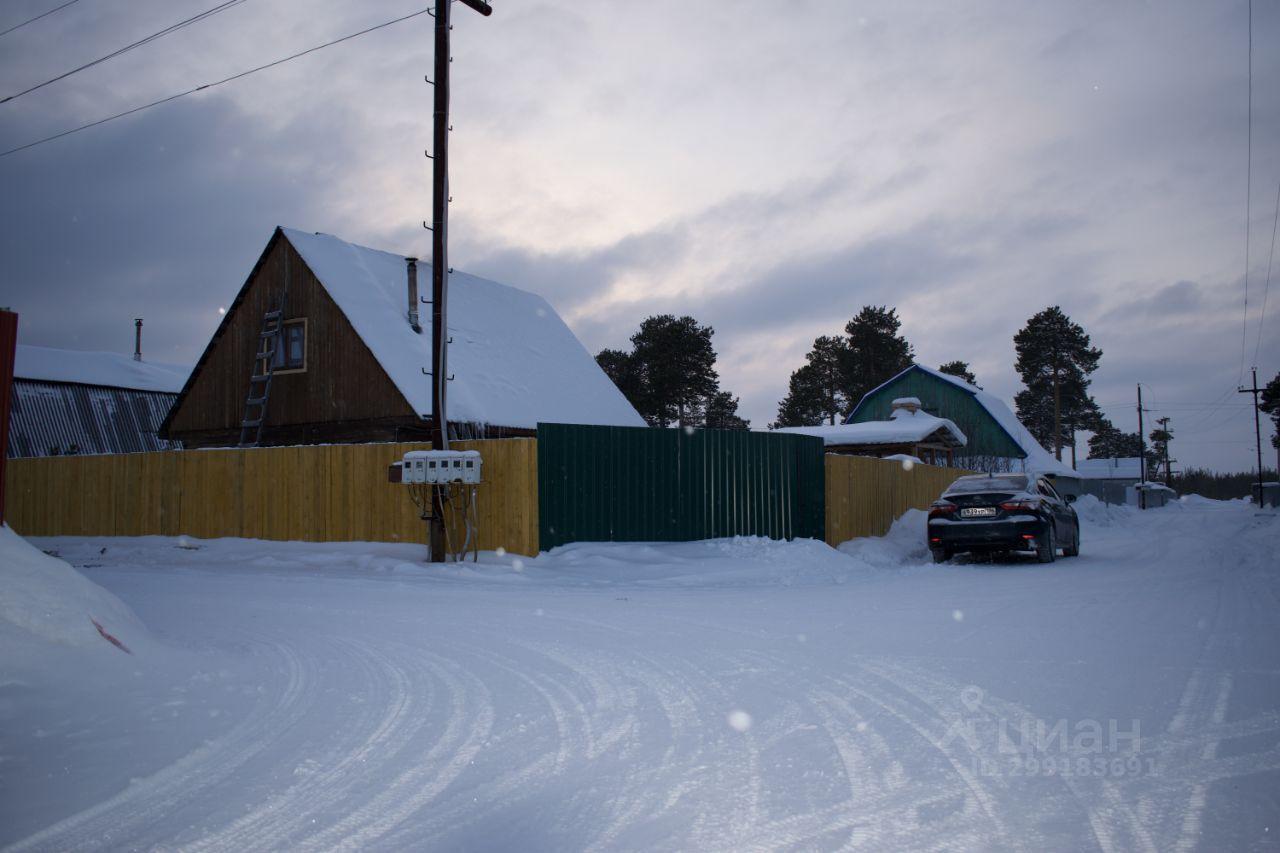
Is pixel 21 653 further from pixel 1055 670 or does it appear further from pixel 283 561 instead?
pixel 283 561

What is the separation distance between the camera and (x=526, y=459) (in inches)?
535

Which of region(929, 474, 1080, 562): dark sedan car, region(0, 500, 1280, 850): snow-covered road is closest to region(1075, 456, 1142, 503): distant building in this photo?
region(929, 474, 1080, 562): dark sedan car

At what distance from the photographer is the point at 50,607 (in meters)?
5.75

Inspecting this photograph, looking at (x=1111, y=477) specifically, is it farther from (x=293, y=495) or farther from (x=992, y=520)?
(x=293, y=495)

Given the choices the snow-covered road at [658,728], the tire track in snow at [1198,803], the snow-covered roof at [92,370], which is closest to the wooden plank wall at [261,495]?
the snow-covered road at [658,728]

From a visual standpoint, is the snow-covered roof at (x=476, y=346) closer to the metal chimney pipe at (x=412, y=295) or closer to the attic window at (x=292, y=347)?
the metal chimney pipe at (x=412, y=295)

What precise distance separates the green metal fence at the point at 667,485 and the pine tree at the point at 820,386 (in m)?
42.2

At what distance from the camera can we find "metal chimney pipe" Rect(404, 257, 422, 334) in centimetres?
2368

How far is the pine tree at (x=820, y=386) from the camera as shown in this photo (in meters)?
58.6

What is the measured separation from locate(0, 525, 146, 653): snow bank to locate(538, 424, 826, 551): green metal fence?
7.55 m

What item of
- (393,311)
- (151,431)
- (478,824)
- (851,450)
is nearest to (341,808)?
(478,824)

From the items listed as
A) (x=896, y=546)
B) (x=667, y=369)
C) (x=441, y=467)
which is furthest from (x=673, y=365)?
(x=441, y=467)

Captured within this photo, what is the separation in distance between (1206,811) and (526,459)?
10.9 metres

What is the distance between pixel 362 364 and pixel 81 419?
2113 centimetres
